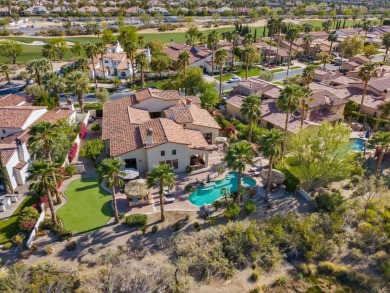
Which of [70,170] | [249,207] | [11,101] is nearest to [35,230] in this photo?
[70,170]

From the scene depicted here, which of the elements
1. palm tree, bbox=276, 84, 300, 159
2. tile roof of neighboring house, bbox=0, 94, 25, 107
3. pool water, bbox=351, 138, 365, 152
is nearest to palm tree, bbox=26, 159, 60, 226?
palm tree, bbox=276, 84, 300, 159

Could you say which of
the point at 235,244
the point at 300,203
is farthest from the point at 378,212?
the point at 235,244

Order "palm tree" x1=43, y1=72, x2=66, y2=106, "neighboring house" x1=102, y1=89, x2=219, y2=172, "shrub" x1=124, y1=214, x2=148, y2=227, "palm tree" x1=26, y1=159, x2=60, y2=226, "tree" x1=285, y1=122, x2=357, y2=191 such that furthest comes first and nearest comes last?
"palm tree" x1=43, y1=72, x2=66, y2=106
"neighboring house" x1=102, y1=89, x2=219, y2=172
"tree" x1=285, y1=122, x2=357, y2=191
"shrub" x1=124, y1=214, x2=148, y2=227
"palm tree" x1=26, y1=159, x2=60, y2=226

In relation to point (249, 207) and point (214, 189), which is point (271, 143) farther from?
point (214, 189)

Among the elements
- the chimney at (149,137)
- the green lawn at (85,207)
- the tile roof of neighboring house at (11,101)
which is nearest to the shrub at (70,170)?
the green lawn at (85,207)

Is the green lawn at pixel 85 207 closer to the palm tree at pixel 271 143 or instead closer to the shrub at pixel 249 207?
the shrub at pixel 249 207

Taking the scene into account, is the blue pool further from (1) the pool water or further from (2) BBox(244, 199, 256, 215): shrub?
(1) the pool water
